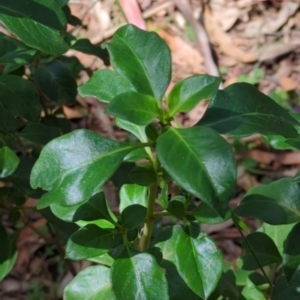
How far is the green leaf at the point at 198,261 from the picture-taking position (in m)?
0.79

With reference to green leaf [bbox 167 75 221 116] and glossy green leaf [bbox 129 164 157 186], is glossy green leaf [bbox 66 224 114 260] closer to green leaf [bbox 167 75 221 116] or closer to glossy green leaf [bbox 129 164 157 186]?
glossy green leaf [bbox 129 164 157 186]

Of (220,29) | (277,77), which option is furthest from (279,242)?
(220,29)

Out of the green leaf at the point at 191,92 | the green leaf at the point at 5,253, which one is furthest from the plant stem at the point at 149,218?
the green leaf at the point at 5,253

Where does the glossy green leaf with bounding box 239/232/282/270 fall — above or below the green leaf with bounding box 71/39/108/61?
below

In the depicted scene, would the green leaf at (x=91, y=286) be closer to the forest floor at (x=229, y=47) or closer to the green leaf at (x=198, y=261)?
the green leaf at (x=198, y=261)

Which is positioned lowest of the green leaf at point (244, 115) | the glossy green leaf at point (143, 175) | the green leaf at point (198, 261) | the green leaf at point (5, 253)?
the green leaf at point (5, 253)

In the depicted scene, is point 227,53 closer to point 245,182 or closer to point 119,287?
point 245,182

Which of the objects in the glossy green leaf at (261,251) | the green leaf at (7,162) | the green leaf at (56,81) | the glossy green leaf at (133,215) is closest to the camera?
the glossy green leaf at (133,215)

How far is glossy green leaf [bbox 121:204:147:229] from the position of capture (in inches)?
33.2

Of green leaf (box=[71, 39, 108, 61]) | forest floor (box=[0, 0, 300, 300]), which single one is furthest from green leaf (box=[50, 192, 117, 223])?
forest floor (box=[0, 0, 300, 300])

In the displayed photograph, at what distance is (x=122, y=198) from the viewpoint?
952 mm

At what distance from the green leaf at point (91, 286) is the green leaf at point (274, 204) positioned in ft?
0.80

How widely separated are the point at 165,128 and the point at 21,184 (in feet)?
→ 1.63

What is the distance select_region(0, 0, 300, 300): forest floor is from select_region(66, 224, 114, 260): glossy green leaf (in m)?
1.24
